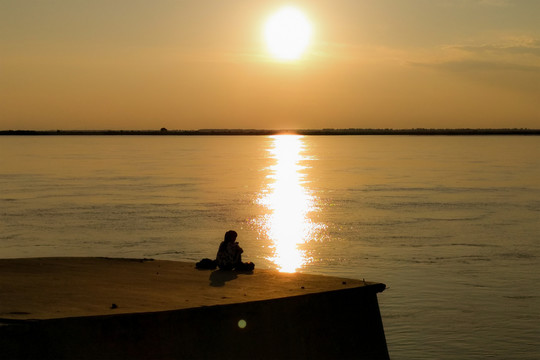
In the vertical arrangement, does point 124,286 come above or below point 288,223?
below

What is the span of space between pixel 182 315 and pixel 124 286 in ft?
6.82

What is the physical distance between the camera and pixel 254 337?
975cm

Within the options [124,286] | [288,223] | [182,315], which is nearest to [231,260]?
[124,286]

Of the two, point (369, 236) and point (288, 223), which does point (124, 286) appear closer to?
point (369, 236)

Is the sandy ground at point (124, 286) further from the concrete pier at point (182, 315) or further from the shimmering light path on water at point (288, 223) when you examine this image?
the shimmering light path on water at point (288, 223)

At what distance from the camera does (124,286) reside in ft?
36.1

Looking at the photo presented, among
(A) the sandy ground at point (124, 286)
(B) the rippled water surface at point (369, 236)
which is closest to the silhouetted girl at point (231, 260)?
(A) the sandy ground at point (124, 286)

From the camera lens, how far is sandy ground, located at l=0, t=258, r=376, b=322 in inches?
370

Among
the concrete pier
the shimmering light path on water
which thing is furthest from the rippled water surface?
the concrete pier

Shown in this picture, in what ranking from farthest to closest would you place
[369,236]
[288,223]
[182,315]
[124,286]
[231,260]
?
[288,223] < [369,236] < [231,260] < [124,286] < [182,315]

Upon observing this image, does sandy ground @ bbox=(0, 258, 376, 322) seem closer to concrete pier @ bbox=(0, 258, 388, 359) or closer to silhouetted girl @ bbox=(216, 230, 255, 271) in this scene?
concrete pier @ bbox=(0, 258, 388, 359)

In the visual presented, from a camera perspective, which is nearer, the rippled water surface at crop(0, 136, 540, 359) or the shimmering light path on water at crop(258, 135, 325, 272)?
the rippled water surface at crop(0, 136, 540, 359)

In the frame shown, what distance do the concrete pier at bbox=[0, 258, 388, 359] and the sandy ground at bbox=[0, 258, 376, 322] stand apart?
1 centimetres

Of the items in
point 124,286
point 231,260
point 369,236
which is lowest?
point 124,286
